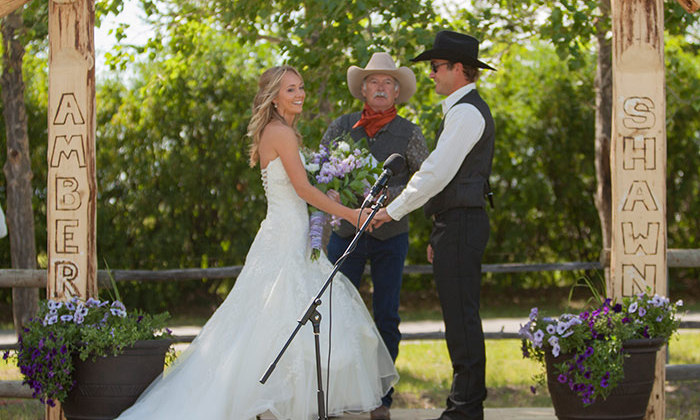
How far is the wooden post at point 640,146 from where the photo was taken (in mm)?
4793

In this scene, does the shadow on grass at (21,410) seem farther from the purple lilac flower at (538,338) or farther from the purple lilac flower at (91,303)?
the purple lilac flower at (538,338)

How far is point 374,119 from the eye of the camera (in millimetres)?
5512

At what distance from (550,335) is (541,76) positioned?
9.08 metres

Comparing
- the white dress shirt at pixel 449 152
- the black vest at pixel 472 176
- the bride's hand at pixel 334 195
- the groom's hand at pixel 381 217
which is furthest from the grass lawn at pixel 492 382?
the white dress shirt at pixel 449 152

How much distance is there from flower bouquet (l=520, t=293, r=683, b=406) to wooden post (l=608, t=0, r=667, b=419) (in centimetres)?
21

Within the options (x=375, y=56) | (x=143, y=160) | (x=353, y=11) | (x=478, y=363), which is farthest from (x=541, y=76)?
(x=478, y=363)

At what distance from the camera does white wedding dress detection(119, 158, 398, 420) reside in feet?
15.1

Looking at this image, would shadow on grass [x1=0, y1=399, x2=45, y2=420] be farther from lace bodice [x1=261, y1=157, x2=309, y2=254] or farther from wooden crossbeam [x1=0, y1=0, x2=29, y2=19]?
wooden crossbeam [x1=0, y1=0, x2=29, y2=19]

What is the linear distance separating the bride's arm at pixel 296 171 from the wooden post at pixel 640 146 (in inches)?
57.2

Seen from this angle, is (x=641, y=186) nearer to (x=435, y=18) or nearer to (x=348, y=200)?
(x=348, y=200)

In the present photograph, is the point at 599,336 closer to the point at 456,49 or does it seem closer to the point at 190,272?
the point at 456,49

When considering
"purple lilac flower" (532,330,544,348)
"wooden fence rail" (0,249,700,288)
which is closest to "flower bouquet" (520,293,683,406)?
"purple lilac flower" (532,330,544,348)

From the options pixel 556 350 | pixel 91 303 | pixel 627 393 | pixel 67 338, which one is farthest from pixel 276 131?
pixel 627 393

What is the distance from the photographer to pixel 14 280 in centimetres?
669
